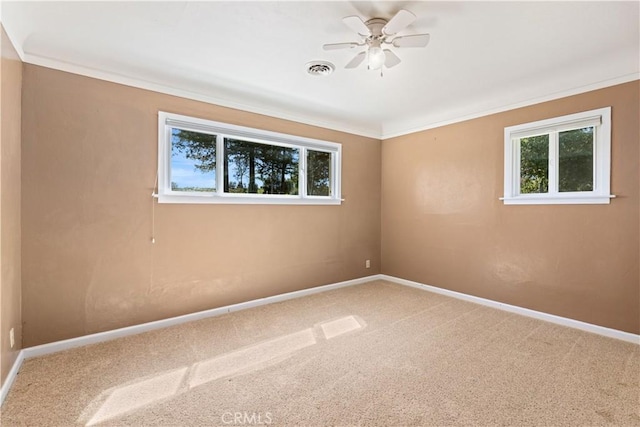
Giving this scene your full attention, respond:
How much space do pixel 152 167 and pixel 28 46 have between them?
1206mm

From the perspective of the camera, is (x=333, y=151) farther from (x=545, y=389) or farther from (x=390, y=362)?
(x=545, y=389)

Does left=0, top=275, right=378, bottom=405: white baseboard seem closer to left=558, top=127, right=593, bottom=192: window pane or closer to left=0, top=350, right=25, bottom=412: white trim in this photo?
left=0, top=350, right=25, bottom=412: white trim

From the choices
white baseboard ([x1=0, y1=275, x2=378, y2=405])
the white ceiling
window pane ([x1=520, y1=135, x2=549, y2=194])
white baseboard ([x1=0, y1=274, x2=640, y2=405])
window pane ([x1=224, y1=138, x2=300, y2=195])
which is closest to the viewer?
the white ceiling

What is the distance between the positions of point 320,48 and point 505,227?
283 centimetres

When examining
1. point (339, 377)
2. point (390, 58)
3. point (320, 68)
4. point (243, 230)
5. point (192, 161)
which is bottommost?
point (339, 377)

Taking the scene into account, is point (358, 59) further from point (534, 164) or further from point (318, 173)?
A: point (534, 164)

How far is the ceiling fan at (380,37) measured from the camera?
194 centimetres

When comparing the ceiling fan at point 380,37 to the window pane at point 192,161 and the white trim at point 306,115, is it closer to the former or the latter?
the white trim at point 306,115

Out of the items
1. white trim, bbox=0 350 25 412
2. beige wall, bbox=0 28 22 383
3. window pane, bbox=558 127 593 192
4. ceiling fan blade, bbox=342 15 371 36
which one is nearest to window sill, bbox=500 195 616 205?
window pane, bbox=558 127 593 192

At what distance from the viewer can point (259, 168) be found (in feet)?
12.5

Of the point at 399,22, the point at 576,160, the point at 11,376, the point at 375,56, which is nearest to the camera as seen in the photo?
the point at 399,22

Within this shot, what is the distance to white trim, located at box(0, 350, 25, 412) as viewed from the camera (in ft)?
6.19

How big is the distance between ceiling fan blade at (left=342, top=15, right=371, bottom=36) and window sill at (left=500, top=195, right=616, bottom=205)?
2519mm

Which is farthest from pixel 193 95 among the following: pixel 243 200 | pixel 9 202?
pixel 9 202
